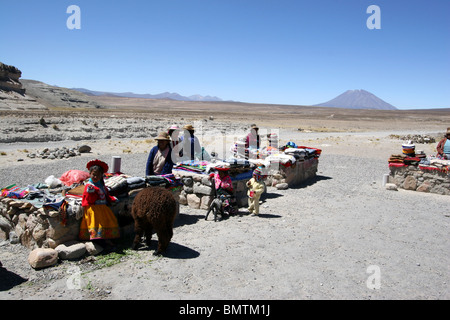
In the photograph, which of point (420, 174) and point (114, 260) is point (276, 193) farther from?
point (114, 260)

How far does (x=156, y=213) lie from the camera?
5211 mm

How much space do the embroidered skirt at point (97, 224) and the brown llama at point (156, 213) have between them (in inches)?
17.6

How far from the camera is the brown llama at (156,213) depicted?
206 inches

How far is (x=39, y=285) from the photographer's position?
4.53 metres

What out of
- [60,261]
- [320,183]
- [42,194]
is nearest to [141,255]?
[60,261]

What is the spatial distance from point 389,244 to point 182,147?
208 inches

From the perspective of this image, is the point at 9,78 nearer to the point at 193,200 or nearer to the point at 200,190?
the point at 193,200

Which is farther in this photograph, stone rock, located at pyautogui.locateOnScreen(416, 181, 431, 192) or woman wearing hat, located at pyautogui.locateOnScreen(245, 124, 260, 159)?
woman wearing hat, located at pyautogui.locateOnScreen(245, 124, 260, 159)

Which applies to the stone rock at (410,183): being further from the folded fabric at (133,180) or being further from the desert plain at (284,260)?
the folded fabric at (133,180)

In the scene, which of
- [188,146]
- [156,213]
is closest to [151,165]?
[188,146]

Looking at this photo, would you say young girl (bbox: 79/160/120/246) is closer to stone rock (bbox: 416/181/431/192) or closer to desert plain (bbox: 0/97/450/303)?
desert plain (bbox: 0/97/450/303)

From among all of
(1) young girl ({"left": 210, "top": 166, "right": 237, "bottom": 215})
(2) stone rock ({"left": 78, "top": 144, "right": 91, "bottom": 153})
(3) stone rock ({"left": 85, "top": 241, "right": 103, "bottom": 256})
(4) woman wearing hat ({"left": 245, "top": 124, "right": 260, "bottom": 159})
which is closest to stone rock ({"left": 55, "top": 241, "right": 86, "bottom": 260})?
(3) stone rock ({"left": 85, "top": 241, "right": 103, "bottom": 256})

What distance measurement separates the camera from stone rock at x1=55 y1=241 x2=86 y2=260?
17.0 feet

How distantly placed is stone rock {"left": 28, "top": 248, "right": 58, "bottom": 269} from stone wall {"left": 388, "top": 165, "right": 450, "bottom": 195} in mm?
10384
